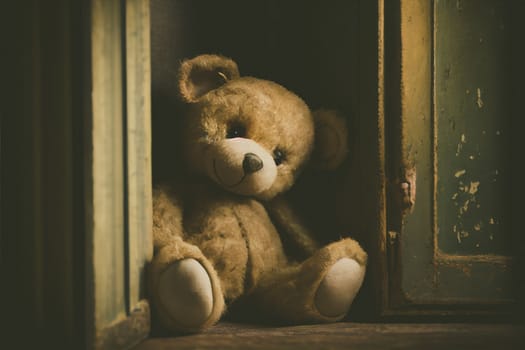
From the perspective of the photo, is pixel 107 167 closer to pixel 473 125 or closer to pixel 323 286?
pixel 323 286

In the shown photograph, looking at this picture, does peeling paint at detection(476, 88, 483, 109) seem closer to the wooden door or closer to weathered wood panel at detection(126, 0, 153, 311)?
the wooden door

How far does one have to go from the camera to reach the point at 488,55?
1.46 m

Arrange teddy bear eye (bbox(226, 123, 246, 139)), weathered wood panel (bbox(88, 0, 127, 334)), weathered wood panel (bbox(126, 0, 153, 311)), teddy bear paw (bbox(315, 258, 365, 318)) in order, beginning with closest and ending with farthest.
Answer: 1. weathered wood panel (bbox(88, 0, 127, 334))
2. weathered wood panel (bbox(126, 0, 153, 311))
3. teddy bear paw (bbox(315, 258, 365, 318))
4. teddy bear eye (bbox(226, 123, 246, 139))

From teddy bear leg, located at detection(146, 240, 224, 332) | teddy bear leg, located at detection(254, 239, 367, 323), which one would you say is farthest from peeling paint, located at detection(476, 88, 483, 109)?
teddy bear leg, located at detection(146, 240, 224, 332)

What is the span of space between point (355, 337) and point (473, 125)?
0.54 m

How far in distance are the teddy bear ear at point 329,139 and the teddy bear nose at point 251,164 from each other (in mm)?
218

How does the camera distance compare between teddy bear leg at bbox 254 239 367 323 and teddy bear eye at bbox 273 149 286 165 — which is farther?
teddy bear eye at bbox 273 149 286 165

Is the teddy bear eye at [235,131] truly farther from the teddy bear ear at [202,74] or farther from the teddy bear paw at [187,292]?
the teddy bear paw at [187,292]

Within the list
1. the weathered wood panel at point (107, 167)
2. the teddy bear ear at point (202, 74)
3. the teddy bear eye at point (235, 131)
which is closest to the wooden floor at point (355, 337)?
the weathered wood panel at point (107, 167)

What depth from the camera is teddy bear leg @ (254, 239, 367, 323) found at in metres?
1.41

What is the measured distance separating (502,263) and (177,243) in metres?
0.72

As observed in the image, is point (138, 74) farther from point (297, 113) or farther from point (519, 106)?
point (519, 106)

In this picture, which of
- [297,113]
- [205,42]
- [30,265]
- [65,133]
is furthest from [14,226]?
[205,42]

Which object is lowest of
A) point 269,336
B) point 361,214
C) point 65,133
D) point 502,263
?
point 269,336
